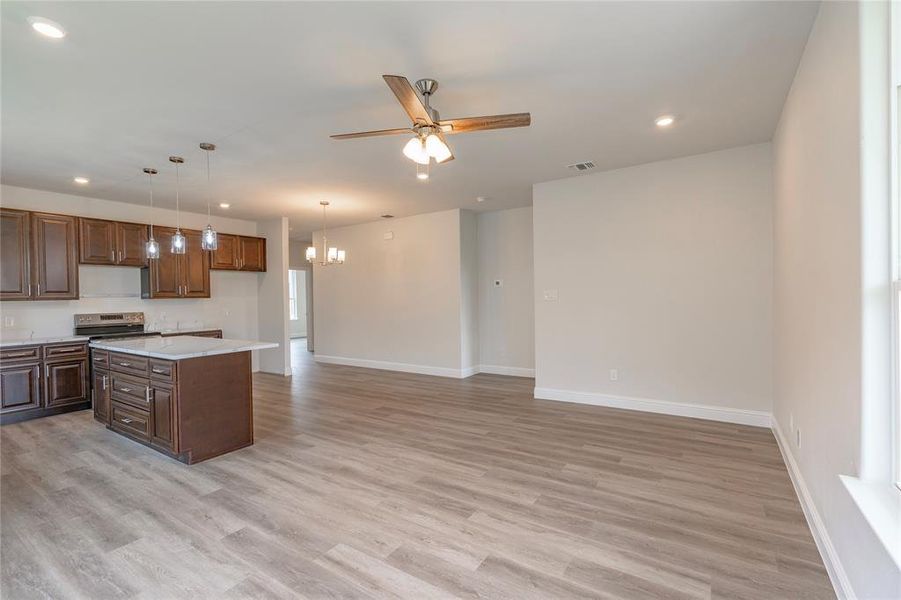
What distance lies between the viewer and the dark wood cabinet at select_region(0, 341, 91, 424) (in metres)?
4.66

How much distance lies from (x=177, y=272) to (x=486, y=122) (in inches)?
227

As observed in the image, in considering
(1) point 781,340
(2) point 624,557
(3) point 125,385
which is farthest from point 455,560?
(3) point 125,385

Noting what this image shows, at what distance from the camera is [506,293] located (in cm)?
701

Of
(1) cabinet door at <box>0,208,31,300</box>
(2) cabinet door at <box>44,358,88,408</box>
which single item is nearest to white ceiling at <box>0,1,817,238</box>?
(1) cabinet door at <box>0,208,31,300</box>

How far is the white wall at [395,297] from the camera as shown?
6.96 m

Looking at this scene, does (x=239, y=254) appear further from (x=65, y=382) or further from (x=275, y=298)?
(x=65, y=382)

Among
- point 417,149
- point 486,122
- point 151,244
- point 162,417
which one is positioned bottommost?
point 162,417

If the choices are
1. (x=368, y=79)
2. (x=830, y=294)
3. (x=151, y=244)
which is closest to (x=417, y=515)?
(x=830, y=294)

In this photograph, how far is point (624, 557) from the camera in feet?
7.11

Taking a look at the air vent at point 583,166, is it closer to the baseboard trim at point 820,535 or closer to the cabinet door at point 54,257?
the baseboard trim at point 820,535

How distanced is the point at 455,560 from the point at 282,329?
19.6 feet

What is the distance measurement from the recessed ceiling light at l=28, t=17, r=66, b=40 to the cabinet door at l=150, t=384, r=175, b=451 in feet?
8.06

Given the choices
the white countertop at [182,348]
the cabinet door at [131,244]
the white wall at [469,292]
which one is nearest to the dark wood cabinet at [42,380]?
the cabinet door at [131,244]

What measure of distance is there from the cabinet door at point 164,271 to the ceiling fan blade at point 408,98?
526cm
